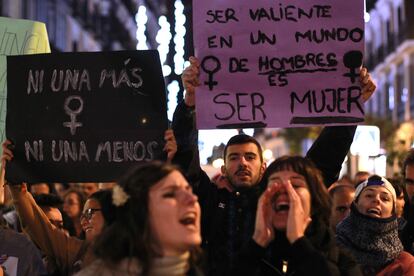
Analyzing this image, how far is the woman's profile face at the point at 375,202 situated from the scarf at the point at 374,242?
0.04m

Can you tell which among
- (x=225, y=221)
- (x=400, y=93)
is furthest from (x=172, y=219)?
(x=400, y=93)

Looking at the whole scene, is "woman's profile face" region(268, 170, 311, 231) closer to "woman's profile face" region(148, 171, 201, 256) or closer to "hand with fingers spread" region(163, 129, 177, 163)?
"woman's profile face" region(148, 171, 201, 256)

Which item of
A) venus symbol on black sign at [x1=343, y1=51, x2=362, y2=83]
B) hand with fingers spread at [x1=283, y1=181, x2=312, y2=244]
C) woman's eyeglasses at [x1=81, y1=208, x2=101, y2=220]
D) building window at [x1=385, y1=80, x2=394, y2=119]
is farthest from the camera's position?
building window at [x1=385, y1=80, x2=394, y2=119]

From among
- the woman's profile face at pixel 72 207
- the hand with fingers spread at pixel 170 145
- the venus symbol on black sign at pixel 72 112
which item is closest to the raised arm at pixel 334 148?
the hand with fingers spread at pixel 170 145

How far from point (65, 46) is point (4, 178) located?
43.1 meters

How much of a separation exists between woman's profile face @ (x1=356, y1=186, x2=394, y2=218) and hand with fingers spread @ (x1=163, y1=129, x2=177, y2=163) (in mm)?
1059

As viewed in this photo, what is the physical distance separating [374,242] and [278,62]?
1.11m

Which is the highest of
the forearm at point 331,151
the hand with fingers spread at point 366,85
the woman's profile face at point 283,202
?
the hand with fingers spread at point 366,85

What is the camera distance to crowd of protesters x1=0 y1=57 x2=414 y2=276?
4.04 metres

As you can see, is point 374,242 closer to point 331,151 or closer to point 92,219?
point 331,151

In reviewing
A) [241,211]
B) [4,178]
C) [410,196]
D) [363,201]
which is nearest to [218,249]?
[241,211]

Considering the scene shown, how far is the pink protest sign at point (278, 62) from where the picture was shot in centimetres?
596

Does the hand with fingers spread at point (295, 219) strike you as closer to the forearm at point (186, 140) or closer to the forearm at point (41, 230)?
the forearm at point (186, 140)

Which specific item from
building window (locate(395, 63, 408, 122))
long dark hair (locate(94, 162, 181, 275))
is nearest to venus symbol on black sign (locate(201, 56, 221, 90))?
long dark hair (locate(94, 162, 181, 275))
